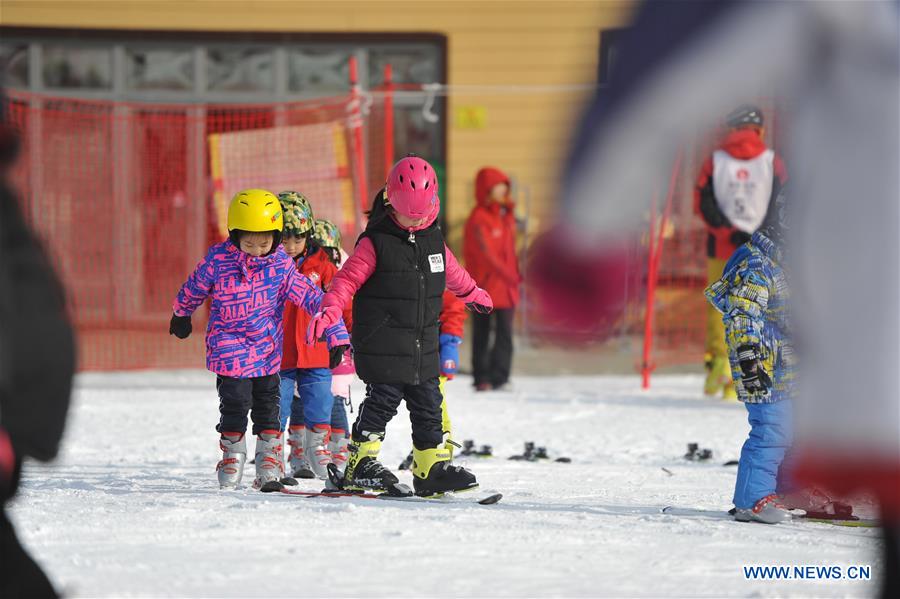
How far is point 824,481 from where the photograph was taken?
2.48m

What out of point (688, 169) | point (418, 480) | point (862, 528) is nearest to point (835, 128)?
point (688, 169)

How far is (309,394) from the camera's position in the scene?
6.82 metres

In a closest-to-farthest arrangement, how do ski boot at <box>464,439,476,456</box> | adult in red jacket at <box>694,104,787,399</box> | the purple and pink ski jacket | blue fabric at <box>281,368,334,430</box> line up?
the purple and pink ski jacket
blue fabric at <box>281,368,334,430</box>
ski boot at <box>464,439,476,456</box>
adult in red jacket at <box>694,104,787,399</box>

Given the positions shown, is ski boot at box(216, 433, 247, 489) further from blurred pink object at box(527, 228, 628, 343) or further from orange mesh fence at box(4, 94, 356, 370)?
orange mesh fence at box(4, 94, 356, 370)

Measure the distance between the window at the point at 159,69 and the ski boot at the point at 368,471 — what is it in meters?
9.82

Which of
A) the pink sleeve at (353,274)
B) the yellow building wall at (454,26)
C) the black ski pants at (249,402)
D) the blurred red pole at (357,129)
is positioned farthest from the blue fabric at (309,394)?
the yellow building wall at (454,26)

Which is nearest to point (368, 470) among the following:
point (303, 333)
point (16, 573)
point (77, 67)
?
point (303, 333)

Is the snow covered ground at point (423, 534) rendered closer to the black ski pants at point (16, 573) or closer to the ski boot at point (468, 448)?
the ski boot at point (468, 448)

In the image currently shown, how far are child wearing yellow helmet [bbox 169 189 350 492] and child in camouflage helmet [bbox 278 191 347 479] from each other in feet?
1.58

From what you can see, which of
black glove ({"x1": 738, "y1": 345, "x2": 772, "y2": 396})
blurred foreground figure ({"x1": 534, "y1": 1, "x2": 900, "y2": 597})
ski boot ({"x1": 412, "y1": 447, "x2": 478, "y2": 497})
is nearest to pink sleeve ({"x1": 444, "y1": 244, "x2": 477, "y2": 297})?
ski boot ({"x1": 412, "y1": 447, "x2": 478, "y2": 497})

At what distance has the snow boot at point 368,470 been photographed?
236 inches

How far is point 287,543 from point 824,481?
2700mm

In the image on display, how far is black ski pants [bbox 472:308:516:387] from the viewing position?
37.0 feet

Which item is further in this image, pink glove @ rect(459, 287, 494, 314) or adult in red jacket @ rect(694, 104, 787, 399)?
adult in red jacket @ rect(694, 104, 787, 399)
